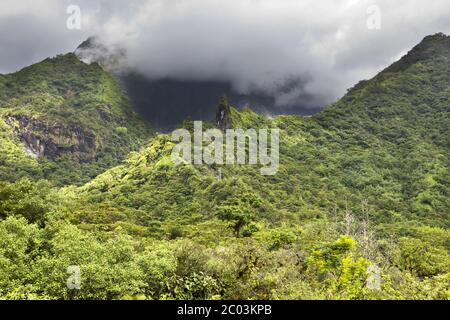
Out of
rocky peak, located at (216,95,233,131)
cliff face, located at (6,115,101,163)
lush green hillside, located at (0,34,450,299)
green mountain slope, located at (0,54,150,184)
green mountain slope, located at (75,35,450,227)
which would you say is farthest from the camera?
cliff face, located at (6,115,101,163)

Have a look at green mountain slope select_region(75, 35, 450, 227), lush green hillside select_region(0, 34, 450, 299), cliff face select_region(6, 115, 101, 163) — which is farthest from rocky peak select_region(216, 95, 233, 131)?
cliff face select_region(6, 115, 101, 163)

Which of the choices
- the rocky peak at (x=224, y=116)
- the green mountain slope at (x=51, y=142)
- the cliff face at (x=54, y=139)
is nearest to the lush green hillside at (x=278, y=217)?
the green mountain slope at (x=51, y=142)

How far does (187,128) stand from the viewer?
120875 millimetres

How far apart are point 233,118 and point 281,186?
26.1m

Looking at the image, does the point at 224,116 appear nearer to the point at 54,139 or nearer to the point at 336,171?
the point at 336,171

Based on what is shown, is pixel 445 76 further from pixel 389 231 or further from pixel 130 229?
pixel 130 229

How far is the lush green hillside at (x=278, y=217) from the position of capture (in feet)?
83.0

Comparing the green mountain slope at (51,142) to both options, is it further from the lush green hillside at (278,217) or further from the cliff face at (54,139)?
the lush green hillside at (278,217)

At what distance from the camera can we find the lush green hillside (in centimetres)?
2530

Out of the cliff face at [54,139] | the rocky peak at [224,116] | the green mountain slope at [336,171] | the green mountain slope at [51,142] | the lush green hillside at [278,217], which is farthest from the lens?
the cliff face at [54,139]

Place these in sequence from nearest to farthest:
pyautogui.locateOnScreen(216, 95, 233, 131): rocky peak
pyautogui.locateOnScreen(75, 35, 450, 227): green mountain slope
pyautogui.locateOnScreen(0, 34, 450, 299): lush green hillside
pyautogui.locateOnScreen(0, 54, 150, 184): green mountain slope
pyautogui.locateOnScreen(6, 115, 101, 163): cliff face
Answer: pyautogui.locateOnScreen(0, 34, 450, 299): lush green hillside
pyautogui.locateOnScreen(75, 35, 450, 227): green mountain slope
pyautogui.locateOnScreen(216, 95, 233, 131): rocky peak
pyautogui.locateOnScreen(0, 54, 150, 184): green mountain slope
pyautogui.locateOnScreen(6, 115, 101, 163): cliff face

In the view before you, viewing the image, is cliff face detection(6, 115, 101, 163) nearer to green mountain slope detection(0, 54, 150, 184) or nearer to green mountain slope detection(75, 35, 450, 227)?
green mountain slope detection(0, 54, 150, 184)
